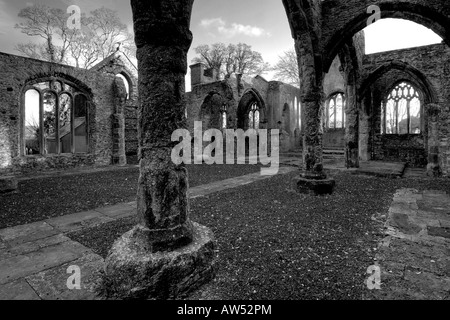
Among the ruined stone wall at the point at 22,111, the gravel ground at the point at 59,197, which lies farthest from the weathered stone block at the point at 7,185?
the ruined stone wall at the point at 22,111

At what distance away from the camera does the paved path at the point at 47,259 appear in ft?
7.12

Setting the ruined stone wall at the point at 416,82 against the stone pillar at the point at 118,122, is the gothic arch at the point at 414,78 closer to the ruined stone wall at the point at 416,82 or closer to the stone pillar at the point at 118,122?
the ruined stone wall at the point at 416,82

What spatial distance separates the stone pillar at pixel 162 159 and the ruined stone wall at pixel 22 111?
1055cm

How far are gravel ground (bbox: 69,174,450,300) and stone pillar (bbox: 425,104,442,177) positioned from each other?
5125mm

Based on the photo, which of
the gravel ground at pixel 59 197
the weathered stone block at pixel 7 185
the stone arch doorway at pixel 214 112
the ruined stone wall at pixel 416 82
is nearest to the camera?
the gravel ground at pixel 59 197

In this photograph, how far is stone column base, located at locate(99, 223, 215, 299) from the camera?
77.5 inches

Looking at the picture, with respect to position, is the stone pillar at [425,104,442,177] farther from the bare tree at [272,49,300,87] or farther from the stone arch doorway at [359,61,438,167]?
the bare tree at [272,49,300,87]

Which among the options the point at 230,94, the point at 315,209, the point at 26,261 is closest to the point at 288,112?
the point at 230,94

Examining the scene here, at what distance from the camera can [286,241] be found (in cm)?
329

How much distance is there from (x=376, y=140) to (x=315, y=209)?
12157 mm

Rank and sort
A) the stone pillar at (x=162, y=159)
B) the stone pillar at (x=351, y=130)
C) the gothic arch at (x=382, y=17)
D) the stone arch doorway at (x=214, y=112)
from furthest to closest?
the stone arch doorway at (x=214, y=112) → the stone pillar at (x=351, y=130) → the gothic arch at (x=382, y=17) → the stone pillar at (x=162, y=159)

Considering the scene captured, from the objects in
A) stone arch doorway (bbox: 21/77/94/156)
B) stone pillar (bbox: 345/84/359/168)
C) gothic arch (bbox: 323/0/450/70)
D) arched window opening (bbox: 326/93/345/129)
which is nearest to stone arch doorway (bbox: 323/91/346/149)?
arched window opening (bbox: 326/93/345/129)

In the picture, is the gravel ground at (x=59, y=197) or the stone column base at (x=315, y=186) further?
the stone column base at (x=315, y=186)
